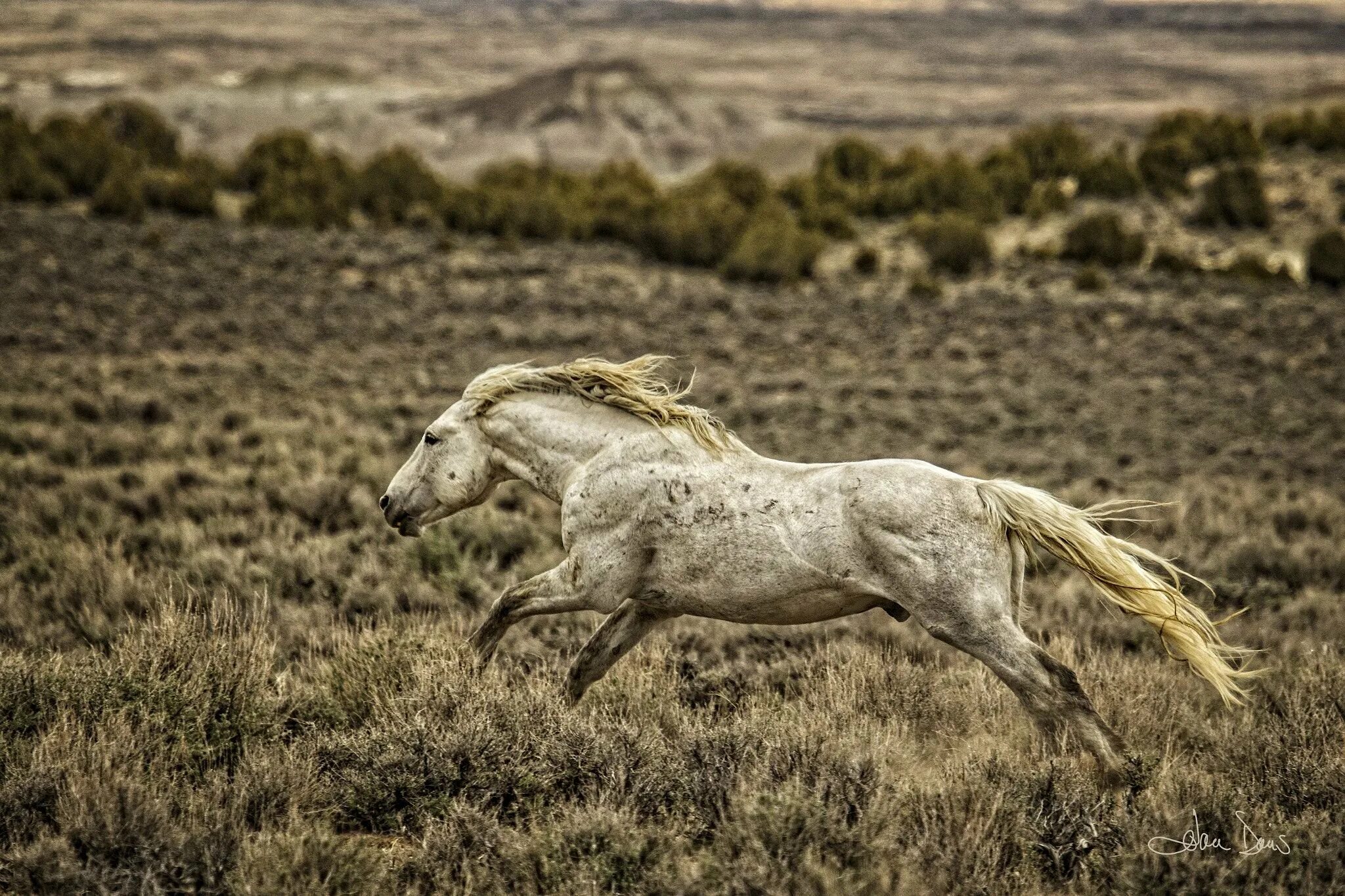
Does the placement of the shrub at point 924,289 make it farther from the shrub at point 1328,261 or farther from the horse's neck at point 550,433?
the horse's neck at point 550,433

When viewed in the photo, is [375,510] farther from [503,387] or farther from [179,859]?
[179,859]

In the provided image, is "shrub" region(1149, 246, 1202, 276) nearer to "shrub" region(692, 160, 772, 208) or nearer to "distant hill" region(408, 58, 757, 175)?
"shrub" region(692, 160, 772, 208)

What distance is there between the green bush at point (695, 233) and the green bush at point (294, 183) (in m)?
8.65

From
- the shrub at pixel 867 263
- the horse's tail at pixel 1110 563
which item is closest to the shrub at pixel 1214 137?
the shrub at pixel 867 263

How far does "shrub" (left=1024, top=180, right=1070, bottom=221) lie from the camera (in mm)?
33406

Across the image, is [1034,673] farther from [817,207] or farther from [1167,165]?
[1167,165]

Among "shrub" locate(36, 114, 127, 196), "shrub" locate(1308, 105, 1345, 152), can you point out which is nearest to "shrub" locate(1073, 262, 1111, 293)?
"shrub" locate(1308, 105, 1345, 152)

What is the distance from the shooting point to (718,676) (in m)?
5.72

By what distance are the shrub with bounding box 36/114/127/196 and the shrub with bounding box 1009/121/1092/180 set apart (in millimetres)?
28908

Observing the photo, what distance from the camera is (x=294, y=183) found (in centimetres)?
3347

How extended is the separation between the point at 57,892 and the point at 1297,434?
56.3 feet
